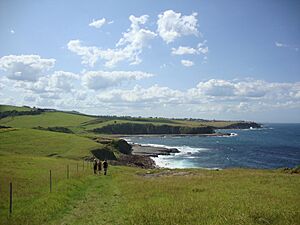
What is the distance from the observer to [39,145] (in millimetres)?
81062

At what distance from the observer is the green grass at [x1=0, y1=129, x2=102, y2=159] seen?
7344 centimetres

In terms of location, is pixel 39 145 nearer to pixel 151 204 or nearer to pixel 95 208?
pixel 95 208

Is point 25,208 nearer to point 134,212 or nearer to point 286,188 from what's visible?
point 134,212

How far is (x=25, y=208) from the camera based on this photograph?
2058 cm

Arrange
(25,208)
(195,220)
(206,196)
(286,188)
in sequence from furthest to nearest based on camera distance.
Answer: (286,188) → (206,196) → (25,208) → (195,220)

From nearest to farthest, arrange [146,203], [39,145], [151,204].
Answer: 1. [151,204]
2. [146,203]
3. [39,145]

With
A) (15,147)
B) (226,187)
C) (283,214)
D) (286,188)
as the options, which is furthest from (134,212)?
(15,147)

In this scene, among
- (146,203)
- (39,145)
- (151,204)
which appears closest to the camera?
(151,204)

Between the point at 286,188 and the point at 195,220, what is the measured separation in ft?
47.6

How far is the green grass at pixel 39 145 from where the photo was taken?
73.4m

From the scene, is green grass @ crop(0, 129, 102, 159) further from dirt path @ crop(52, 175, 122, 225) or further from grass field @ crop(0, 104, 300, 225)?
dirt path @ crop(52, 175, 122, 225)

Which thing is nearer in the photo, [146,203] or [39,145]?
[146,203]

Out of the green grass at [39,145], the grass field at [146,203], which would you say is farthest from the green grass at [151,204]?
the green grass at [39,145]

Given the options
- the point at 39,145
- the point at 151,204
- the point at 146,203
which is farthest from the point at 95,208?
the point at 39,145
